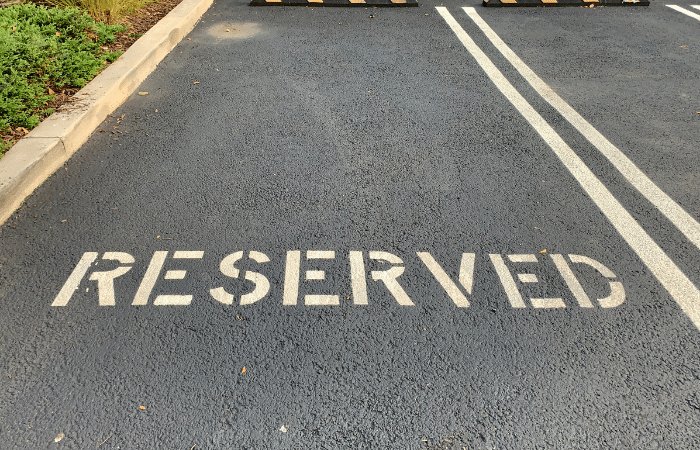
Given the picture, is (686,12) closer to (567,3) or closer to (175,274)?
(567,3)

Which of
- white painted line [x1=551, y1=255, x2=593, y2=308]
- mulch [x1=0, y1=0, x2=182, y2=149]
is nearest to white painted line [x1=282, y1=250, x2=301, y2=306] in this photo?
white painted line [x1=551, y1=255, x2=593, y2=308]

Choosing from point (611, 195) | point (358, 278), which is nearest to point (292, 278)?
point (358, 278)

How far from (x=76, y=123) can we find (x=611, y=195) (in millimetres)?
4558

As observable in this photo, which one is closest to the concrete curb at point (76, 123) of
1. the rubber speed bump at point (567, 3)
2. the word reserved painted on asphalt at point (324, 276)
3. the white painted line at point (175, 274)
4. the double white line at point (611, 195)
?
the word reserved painted on asphalt at point (324, 276)

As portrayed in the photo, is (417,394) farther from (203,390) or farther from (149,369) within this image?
(149,369)

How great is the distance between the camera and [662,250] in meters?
3.72

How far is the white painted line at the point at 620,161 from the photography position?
13.1ft

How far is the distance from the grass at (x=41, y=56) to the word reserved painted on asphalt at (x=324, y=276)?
191cm

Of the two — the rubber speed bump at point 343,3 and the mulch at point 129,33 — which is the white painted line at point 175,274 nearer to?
the mulch at point 129,33

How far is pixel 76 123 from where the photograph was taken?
16.1ft

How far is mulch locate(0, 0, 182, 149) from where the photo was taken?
4840 millimetres

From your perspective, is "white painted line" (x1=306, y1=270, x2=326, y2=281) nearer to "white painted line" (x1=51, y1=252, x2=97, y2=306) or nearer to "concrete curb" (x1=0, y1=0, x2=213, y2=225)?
"white painted line" (x1=51, y1=252, x2=97, y2=306)

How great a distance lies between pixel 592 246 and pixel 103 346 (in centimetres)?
310

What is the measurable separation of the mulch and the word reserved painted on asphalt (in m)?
2.01
